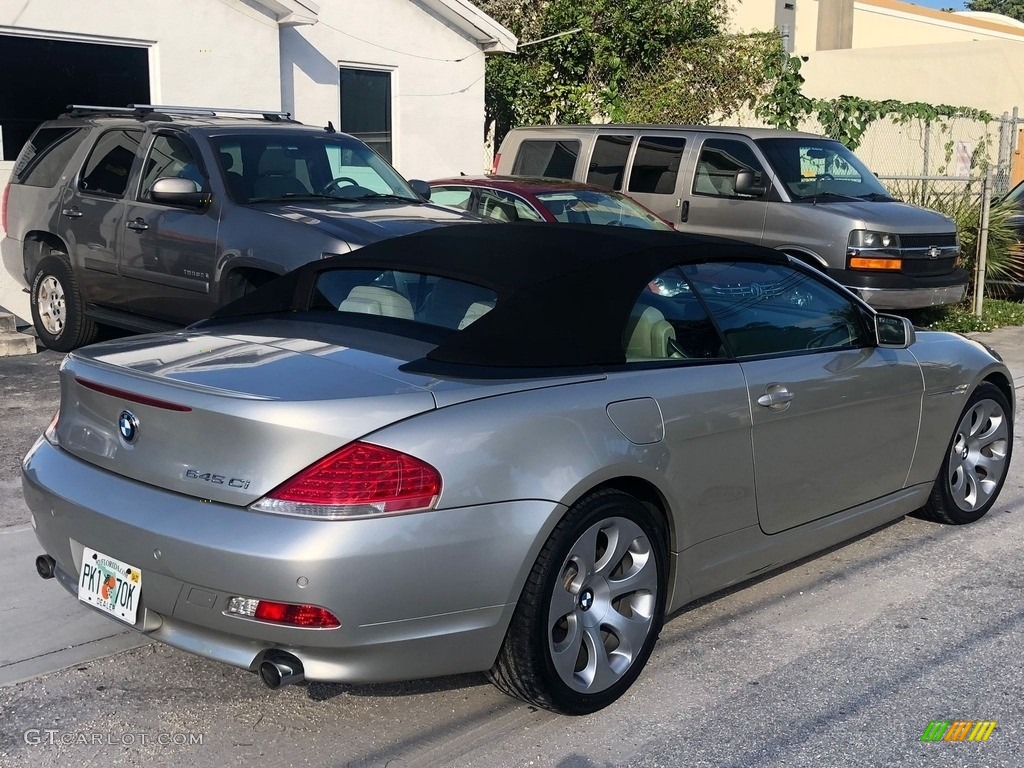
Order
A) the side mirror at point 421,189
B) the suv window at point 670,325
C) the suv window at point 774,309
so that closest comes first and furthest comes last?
the suv window at point 670,325, the suv window at point 774,309, the side mirror at point 421,189

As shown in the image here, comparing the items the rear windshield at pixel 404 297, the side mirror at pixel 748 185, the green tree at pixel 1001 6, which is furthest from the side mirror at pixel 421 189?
the green tree at pixel 1001 6

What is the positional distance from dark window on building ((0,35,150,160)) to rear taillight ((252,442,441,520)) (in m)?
8.93

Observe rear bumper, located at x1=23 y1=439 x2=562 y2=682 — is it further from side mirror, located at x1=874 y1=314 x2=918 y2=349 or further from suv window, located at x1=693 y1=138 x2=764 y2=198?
suv window, located at x1=693 y1=138 x2=764 y2=198

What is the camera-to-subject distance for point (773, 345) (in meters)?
4.75

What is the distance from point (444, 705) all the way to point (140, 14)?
9252 mm

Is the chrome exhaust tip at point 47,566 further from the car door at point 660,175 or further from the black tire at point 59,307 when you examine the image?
the car door at point 660,175

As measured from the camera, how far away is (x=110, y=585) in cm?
369

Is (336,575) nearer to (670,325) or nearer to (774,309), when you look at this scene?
(670,325)

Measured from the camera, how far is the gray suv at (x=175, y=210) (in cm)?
780

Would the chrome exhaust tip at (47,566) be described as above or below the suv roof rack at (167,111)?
below

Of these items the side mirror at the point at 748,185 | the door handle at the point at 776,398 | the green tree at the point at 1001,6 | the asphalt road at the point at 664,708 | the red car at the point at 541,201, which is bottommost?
the asphalt road at the point at 664,708

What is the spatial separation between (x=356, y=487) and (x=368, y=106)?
36.8ft

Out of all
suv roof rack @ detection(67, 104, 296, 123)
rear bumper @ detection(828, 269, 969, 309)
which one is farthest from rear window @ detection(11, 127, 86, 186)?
rear bumper @ detection(828, 269, 969, 309)

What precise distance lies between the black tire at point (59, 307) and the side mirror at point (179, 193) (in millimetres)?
1509
